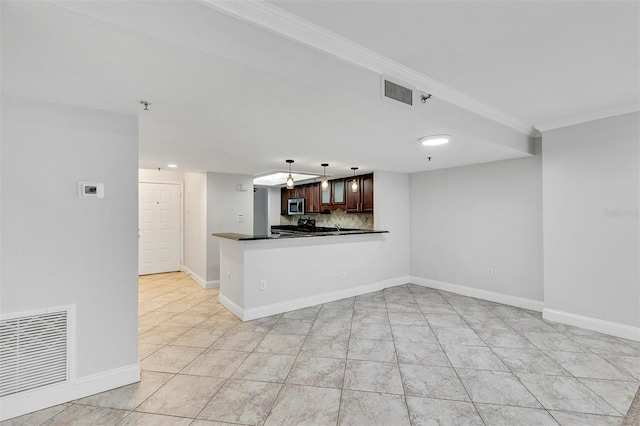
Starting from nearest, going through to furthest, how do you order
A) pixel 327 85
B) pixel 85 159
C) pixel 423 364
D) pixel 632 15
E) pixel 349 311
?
pixel 632 15
pixel 327 85
pixel 85 159
pixel 423 364
pixel 349 311

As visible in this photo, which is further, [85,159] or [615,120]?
[615,120]

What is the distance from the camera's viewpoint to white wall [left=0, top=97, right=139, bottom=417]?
6.44ft

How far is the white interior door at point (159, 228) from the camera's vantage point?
6363 mm

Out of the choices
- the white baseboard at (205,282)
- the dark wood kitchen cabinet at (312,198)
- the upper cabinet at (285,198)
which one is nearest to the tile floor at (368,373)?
the white baseboard at (205,282)

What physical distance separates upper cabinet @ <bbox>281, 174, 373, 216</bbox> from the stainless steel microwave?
0.12 m

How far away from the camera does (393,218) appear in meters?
5.50

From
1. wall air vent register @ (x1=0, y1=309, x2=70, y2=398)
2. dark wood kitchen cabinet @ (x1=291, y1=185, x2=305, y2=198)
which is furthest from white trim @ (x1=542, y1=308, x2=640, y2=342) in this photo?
dark wood kitchen cabinet @ (x1=291, y1=185, x2=305, y2=198)

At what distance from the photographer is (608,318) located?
10.5 ft

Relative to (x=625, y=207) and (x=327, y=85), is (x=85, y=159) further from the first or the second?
(x=625, y=207)

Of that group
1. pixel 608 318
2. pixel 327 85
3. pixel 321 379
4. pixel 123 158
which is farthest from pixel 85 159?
pixel 608 318

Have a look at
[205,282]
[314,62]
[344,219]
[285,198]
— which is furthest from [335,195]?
[314,62]

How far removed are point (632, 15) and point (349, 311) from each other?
12.3 ft

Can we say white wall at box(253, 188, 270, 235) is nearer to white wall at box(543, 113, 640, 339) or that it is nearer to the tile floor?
the tile floor

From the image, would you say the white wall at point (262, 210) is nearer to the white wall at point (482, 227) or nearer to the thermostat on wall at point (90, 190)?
the white wall at point (482, 227)
